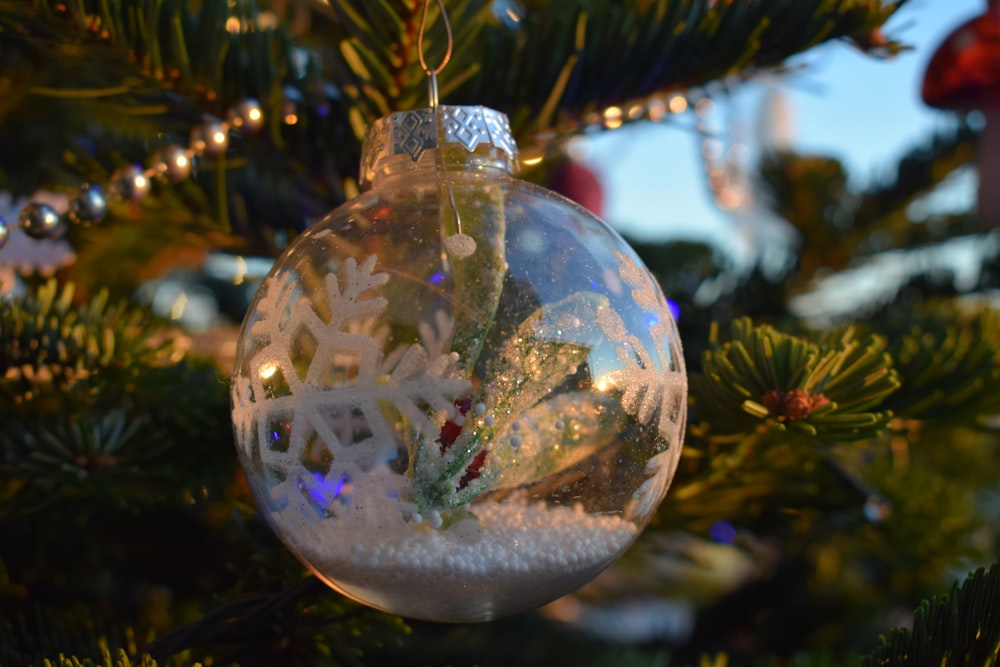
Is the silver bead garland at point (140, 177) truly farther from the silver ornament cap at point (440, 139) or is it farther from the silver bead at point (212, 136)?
the silver ornament cap at point (440, 139)

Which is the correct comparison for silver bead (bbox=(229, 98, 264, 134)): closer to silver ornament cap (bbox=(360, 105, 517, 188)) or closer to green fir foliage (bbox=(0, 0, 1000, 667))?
green fir foliage (bbox=(0, 0, 1000, 667))

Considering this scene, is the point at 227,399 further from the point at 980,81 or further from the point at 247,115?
the point at 980,81

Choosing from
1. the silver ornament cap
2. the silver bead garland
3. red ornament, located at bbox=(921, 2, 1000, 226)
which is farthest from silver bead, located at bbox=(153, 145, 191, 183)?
red ornament, located at bbox=(921, 2, 1000, 226)

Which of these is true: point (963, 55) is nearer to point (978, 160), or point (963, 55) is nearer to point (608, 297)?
point (978, 160)

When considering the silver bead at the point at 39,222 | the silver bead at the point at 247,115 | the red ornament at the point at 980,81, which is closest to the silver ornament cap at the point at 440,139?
the silver bead at the point at 247,115

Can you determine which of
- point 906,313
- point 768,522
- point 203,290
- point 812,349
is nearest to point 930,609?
point 812,349

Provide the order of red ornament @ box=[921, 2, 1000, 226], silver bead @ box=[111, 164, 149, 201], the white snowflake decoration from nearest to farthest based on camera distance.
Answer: the white snowflake decoration < silver bead @ box=[111, 164, 149, 201] < red ornament @ box=[921, 2, 1000, 226]
